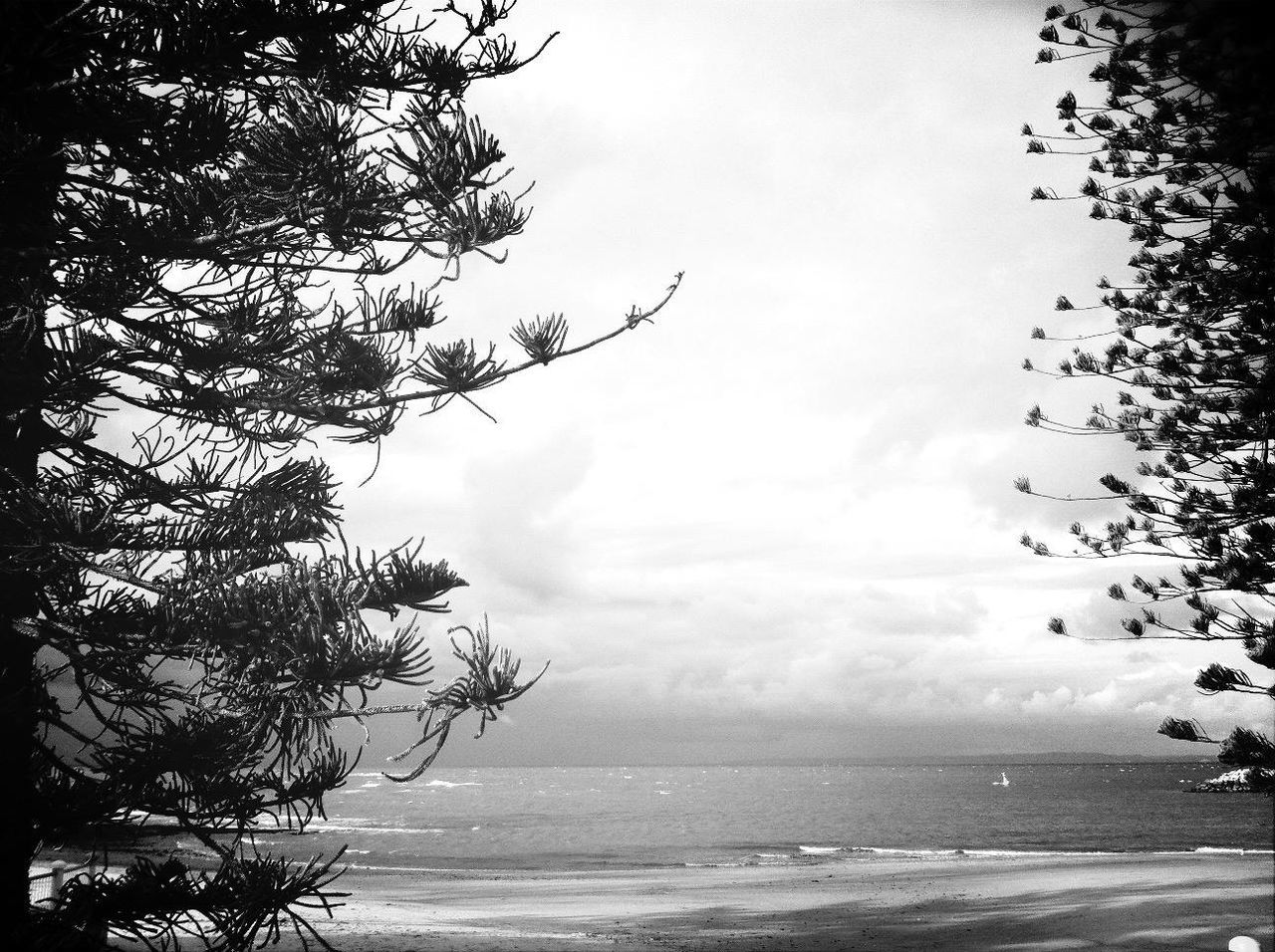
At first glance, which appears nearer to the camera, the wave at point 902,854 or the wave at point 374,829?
the wave at point 902,854

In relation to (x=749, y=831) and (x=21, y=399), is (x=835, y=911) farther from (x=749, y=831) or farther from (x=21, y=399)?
(x=749, y=831)

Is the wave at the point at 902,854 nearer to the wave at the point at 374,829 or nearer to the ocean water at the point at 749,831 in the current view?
the ocean water at the point at 749,831

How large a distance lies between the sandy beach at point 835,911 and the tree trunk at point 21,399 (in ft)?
25.6

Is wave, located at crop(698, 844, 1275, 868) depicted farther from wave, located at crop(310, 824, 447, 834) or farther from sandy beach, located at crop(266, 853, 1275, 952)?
wave, located at crop(310, 824, 447, 834)

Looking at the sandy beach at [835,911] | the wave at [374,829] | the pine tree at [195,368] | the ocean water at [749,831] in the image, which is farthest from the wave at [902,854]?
the pine tree at [195,368]

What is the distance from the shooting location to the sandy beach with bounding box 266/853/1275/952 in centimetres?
1075

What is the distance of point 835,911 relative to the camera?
1444cm

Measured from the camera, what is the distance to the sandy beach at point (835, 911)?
10.8 m

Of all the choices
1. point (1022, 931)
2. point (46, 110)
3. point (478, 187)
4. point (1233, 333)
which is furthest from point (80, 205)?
point (1022, 931)

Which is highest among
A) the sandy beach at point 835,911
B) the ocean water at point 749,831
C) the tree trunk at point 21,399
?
the tree trunk at point 21,399

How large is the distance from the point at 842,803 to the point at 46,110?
79320 mm

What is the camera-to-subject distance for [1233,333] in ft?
22.6

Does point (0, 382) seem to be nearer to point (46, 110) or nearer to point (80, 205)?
point (80, 205)

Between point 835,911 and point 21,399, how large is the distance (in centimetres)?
1455
